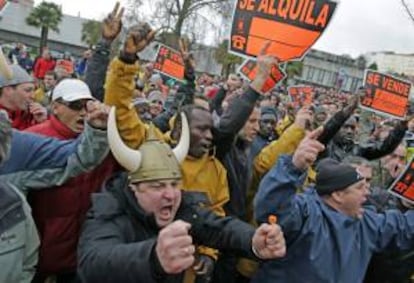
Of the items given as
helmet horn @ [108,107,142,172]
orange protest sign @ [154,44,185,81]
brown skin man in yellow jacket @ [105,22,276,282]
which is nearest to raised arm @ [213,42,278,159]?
brown skin man in yellow jacket @ [105,22,276,282]

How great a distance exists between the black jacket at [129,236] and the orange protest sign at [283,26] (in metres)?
1.87

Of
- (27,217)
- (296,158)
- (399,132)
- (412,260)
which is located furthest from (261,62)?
(399,132)

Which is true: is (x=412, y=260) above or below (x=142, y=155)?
below

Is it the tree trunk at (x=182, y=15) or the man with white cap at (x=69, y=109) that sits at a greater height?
the tree trunk at (x=182, y=15)

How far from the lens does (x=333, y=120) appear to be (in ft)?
14.1

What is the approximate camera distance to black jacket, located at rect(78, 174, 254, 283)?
79.7 inches

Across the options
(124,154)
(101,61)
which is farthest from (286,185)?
(101,61)

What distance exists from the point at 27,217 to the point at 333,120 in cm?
248

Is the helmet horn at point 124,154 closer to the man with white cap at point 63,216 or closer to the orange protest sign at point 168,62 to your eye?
the man with white cap at point 63,216

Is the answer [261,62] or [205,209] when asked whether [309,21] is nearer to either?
[261,62]

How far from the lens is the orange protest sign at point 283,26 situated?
4.38 m

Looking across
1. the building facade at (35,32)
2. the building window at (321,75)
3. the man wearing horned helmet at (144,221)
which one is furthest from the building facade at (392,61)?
the man wearing horned helmet at (144,221)

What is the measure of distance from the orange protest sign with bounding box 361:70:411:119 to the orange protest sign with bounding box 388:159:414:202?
3.09 m

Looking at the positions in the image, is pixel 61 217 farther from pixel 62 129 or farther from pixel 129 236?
pixel 129 236
